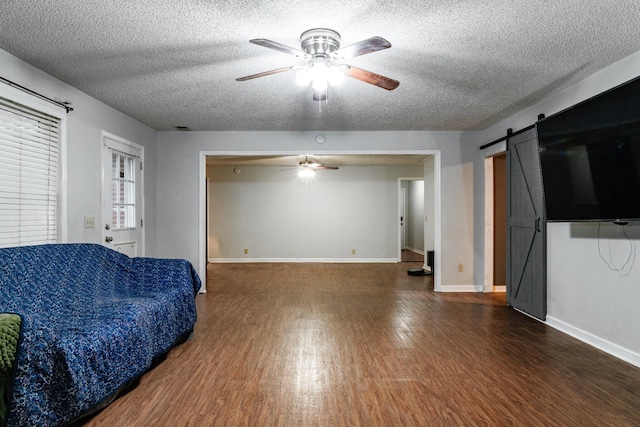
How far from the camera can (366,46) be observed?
226 cm

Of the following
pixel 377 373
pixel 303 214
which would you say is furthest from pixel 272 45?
pixel 303 214

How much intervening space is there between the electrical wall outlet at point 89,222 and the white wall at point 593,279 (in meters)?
4.68

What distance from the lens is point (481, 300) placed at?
5051mm

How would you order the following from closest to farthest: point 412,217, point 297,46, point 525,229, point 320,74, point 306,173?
point 320,74, point 297,46, point 525,229, point 306,173, point 412,217

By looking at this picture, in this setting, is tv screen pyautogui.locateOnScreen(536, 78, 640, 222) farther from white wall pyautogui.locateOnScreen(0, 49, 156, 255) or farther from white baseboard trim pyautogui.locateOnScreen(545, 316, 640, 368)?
white wall pyautogui.locateOnScreen(0, 49, 156, 255)

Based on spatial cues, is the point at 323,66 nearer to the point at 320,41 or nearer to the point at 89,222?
the point at 320,41

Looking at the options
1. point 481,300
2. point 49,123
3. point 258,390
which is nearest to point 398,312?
point 481,300

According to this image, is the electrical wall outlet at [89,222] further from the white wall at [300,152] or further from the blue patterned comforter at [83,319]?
the white wall at [300,152]

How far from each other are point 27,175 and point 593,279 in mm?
4800

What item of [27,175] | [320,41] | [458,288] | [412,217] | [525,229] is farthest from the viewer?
[412,217]

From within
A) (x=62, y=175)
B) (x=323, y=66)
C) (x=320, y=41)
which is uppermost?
(x=320, y=41)

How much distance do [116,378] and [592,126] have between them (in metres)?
3.70

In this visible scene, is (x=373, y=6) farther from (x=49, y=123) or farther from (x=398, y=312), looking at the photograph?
(x=398, y=312)

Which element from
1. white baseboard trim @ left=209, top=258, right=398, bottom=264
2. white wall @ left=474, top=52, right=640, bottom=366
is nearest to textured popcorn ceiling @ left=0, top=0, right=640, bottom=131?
white wall @ left=474, top=52, right=640, bottom=366
